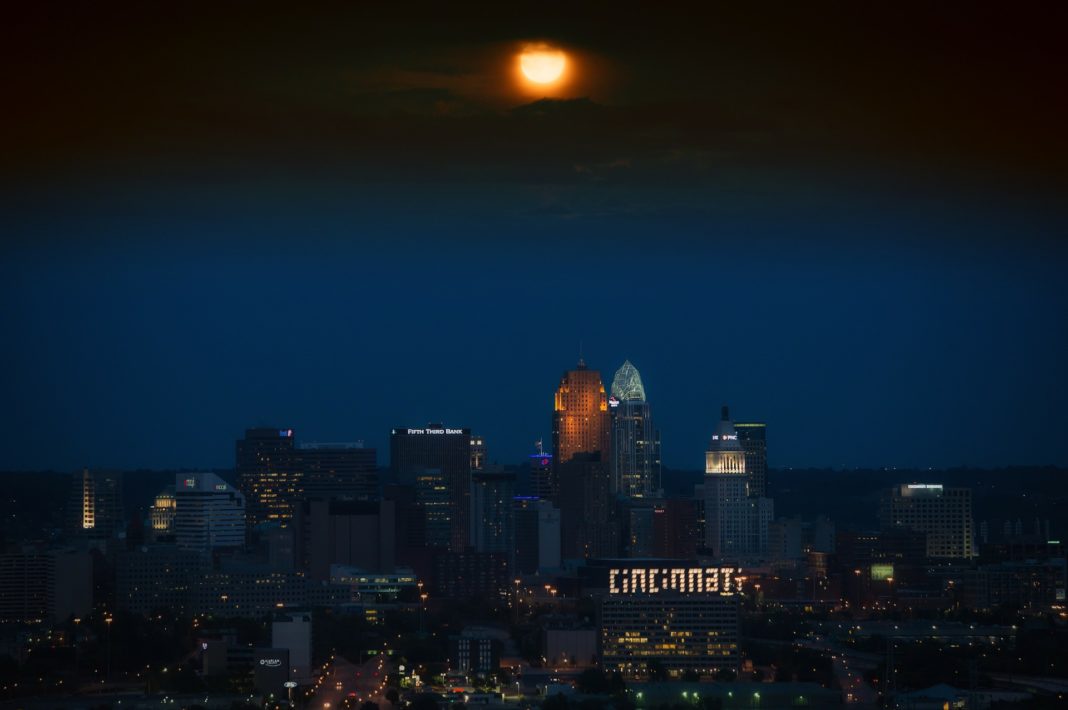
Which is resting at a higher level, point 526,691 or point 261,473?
point 261,473

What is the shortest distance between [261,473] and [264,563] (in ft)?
26.8

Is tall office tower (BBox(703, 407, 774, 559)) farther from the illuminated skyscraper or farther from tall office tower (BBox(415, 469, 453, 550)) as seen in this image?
the illuminated skyscraper

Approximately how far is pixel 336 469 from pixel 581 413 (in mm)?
5933

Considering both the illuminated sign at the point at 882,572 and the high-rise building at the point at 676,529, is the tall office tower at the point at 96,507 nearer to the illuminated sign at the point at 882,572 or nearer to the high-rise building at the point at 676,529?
the high-rise building at the point at 676,529

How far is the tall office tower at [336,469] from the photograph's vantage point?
41.9 metres

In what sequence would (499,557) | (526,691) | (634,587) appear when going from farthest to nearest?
(499,557) < (634,587) < (526,691)

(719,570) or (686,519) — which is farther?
(686,519)

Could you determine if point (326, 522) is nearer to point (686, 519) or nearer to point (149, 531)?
point (149, 531)

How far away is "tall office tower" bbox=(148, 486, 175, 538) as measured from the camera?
38188 millimetres

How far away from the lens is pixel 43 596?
93.7 feet

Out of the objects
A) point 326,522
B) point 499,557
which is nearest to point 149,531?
point 326,522

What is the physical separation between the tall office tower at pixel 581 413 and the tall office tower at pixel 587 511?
223 cm

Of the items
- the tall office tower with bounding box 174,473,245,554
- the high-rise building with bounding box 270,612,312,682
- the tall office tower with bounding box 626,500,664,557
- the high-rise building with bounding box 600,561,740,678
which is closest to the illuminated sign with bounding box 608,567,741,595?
the high-rise building with bounding box 600,561,740,678

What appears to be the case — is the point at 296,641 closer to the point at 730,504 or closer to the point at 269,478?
the point at 269,478
